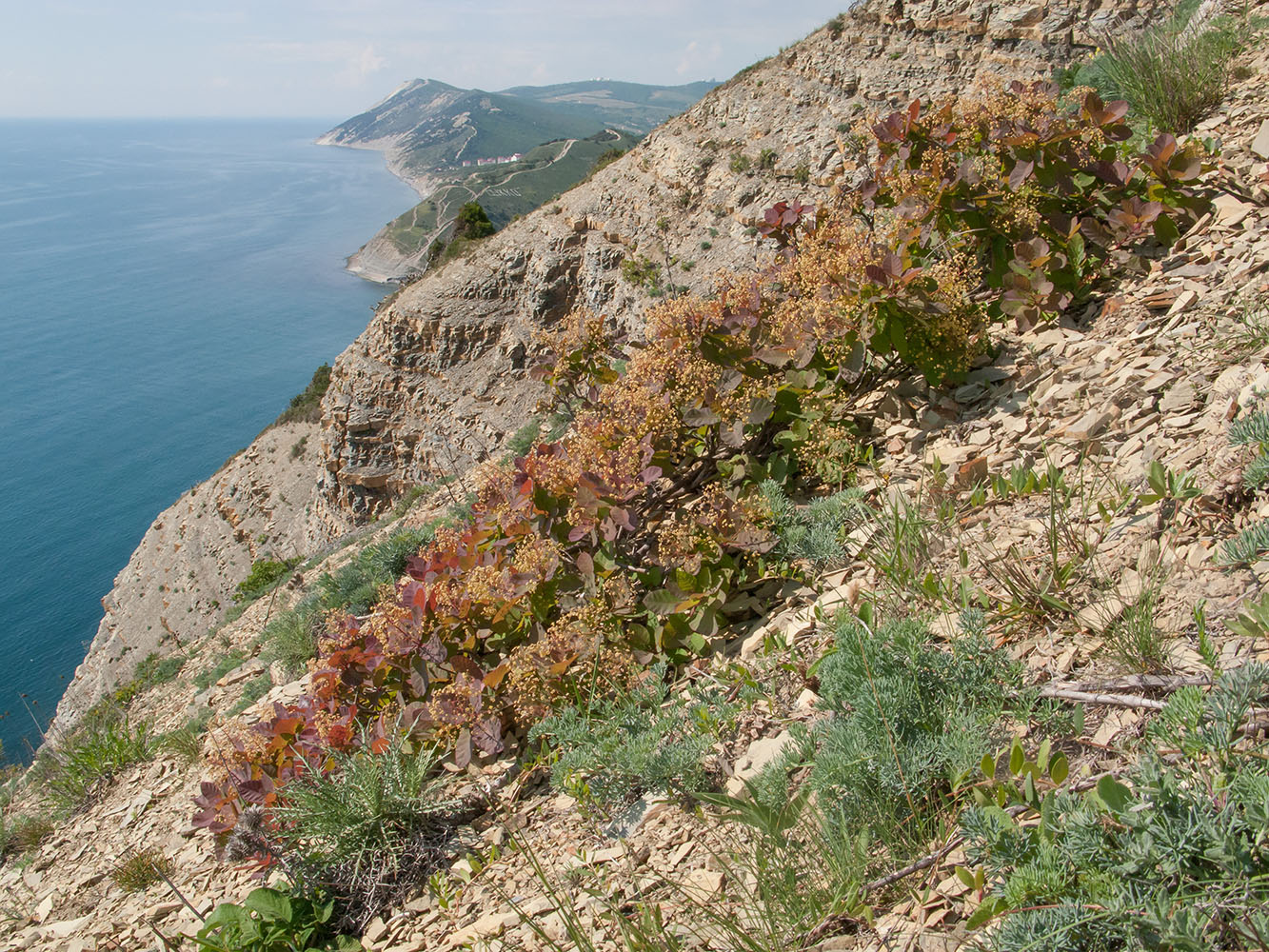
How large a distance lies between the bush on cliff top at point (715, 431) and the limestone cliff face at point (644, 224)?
362 inches

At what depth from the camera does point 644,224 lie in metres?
18.8

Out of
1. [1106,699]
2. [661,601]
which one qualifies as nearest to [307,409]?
[661,601]

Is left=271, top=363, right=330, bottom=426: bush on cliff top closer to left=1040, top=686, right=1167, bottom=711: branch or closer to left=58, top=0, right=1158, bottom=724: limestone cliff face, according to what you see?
left=58, top=0, right=1158, bottom=724: limestone cliff face

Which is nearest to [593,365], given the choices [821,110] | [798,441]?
[798,441]

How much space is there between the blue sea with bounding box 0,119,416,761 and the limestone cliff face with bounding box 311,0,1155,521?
12773 millimetres

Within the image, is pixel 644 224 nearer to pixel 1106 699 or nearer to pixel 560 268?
pixel 560 268

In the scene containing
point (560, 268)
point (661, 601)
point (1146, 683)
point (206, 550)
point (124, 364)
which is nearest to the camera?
point (1146, 683)

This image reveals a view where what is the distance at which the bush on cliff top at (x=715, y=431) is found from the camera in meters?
3.10

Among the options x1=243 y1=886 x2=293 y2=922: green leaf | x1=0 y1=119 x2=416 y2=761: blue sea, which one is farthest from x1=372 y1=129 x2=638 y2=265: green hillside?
x1=243 y1=886 x2=293 y2=922: green leaf

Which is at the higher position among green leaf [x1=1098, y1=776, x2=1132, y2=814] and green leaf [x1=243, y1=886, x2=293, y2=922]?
green leaf [x1=1098, y1=776, x2=1132, y2=814]

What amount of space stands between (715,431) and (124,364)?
3994 inches

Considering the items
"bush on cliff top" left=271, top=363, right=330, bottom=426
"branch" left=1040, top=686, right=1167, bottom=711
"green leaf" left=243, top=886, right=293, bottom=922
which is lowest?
"bush on cliff top" left=271, top=363, right=330, bottom=426

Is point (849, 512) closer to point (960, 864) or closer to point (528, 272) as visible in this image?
point (960, 864)

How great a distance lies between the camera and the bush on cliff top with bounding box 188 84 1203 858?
122 inches
